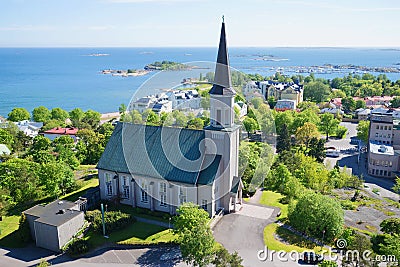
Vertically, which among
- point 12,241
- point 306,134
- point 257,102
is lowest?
point 12,241

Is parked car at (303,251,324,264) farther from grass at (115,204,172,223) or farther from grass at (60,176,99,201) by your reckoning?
grass at (60,176,99,201)

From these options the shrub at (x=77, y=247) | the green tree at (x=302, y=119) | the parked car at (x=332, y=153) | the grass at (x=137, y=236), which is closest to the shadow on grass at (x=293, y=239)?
the grass at (x=137, y=236)

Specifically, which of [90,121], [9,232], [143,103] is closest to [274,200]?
[9,232]

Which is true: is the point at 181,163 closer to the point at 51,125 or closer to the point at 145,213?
the point at 145,213

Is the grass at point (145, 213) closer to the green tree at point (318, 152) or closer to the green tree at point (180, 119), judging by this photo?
the green tree at point (318, 152)

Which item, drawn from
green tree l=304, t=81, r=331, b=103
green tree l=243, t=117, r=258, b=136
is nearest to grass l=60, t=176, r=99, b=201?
green tree l=243, t=117, r=258, b=136

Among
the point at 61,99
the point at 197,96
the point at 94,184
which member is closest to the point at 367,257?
the point at 94,184

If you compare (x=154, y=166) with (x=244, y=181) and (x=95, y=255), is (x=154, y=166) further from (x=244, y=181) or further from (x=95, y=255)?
(x=244, y=181)
